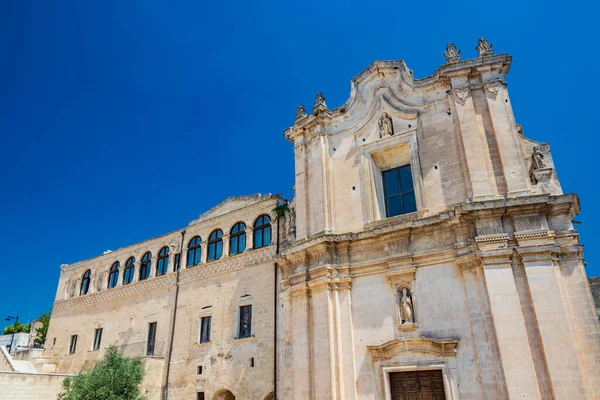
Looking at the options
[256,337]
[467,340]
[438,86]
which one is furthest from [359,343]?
[438,86]

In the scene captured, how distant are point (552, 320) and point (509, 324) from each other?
39.5 inches

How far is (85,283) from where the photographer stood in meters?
27.7

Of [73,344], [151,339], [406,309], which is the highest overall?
[73,344]

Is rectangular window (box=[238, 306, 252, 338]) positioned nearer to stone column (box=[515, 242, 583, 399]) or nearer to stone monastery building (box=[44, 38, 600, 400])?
stone monastery building (box=[44, 38, 600, 400])

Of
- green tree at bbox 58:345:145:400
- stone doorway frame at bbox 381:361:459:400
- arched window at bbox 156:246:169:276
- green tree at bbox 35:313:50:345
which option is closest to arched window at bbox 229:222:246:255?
arched window at bbox 156:246:169:276

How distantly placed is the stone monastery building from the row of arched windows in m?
0.12

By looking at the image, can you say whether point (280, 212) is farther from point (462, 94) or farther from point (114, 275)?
point (114, 275)

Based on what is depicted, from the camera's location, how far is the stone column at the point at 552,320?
10305 millimetres

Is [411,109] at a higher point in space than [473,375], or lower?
higher

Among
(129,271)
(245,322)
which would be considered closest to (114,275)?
(129,271)

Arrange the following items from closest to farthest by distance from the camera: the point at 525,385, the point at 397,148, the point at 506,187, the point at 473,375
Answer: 1. the point at 525,385
2. the point at 473,375
3. the point at 506,187
4. the point at 397,148

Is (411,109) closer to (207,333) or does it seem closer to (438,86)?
(438,86)

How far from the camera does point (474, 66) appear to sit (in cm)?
1451

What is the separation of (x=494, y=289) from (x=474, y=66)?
750 centimetres
